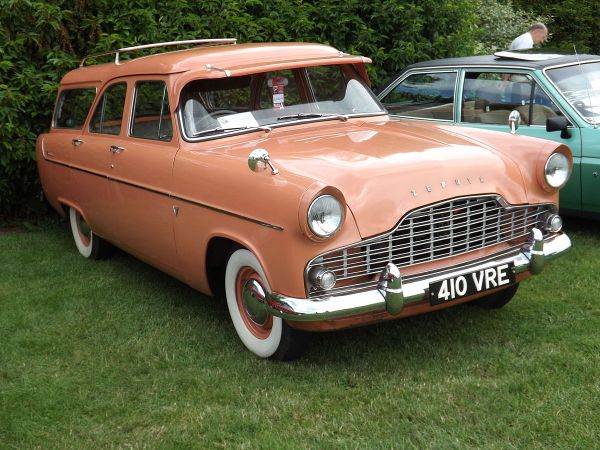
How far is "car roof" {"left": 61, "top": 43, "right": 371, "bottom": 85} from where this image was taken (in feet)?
14.7

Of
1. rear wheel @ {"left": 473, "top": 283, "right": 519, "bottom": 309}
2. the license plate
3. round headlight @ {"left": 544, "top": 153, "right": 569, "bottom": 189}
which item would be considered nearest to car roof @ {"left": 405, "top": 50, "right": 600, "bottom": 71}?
round headlight @ {"left": 544, "top": 153, "right": 569, "bottom": 189}

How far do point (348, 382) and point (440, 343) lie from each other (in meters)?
0.65

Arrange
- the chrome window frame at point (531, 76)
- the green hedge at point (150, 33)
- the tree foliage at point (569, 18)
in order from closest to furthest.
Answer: the chrome window frame at point (531, 76) < the green hedge at point (150, 33) < the tree foliage at point (569, 18)

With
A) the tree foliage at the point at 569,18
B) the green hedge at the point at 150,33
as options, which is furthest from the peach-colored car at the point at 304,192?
the tree foliage at the point at 569,18

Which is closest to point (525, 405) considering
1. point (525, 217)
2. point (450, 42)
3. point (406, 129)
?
point (525, 217)

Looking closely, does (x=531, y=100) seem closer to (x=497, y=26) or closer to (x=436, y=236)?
(x=436, y=236)

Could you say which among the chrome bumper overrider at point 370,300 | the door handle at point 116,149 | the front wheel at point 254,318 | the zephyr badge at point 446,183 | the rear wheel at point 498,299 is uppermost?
the door handle at point 116,149

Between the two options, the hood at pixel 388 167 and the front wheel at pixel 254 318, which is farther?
the front wheel at pixel 254 318

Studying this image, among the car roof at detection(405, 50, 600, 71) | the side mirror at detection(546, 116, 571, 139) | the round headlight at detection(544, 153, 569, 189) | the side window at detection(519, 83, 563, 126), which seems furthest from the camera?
the car roof at detection(405, 50, 600, 71)

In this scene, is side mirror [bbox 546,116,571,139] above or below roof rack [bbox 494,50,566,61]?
below

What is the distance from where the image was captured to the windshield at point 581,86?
5633 mm

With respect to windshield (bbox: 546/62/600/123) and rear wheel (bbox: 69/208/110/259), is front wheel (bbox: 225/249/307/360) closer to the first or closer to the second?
rear wheel (bbox: 69/208/110/259)

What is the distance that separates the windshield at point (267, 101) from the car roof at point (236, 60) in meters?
0.06

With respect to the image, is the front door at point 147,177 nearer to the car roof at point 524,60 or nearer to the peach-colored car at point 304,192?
the peach-colored car at point 304,192
